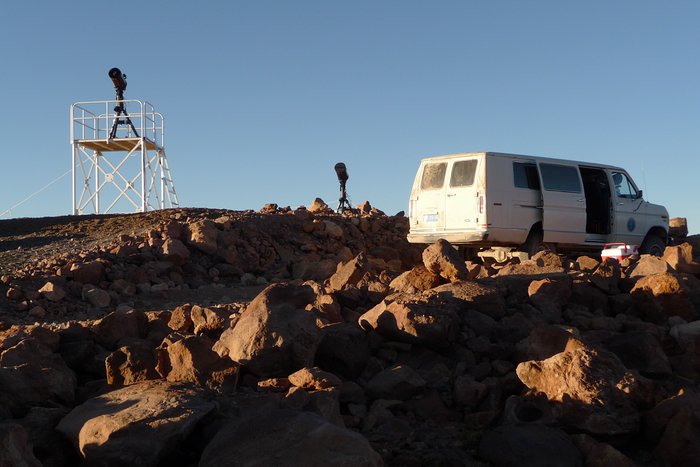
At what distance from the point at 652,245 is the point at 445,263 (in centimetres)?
843

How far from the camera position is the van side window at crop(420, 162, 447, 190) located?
1357 centimetres

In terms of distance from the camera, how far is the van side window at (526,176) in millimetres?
13234

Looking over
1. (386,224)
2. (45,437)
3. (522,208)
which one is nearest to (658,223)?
(522,208)

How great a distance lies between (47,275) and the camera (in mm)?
14117

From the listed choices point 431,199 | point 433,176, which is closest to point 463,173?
point 433,176

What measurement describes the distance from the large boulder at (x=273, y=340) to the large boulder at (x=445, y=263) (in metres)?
2.62

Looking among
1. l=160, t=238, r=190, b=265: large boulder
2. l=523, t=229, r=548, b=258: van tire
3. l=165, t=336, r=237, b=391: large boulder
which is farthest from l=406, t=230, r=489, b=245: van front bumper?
l=165, t=336, r=237, b=391: large boulder

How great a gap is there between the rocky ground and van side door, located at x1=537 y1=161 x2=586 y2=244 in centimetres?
424

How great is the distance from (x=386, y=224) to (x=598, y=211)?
8017mm

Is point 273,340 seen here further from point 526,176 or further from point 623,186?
point 623,186

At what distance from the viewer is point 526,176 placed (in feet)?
43.9

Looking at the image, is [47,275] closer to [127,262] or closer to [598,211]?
[127,262]

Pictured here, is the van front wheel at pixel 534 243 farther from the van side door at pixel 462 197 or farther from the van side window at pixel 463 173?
the van side window at pixel 463 173

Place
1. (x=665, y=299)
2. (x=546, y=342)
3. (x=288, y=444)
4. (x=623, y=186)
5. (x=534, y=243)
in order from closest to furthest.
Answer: (x=288, y=444) < (x=546, y=342) < (x=665, y=299) < (x=534, y=243) < (x=623, y=186)
